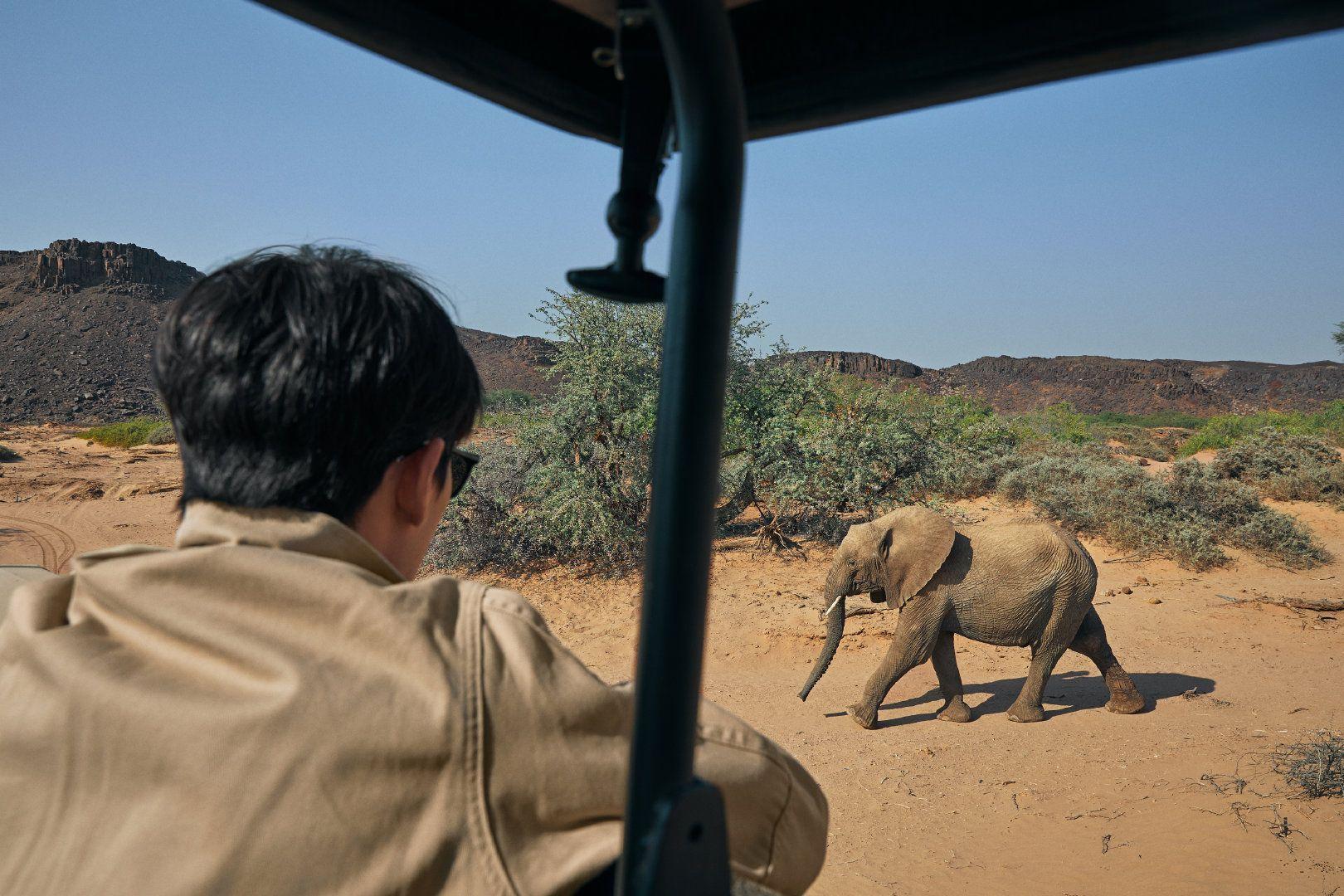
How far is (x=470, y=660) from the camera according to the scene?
2.72ft

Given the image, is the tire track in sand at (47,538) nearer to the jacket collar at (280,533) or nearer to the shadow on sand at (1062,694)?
the shadow on sand at (1062,694)

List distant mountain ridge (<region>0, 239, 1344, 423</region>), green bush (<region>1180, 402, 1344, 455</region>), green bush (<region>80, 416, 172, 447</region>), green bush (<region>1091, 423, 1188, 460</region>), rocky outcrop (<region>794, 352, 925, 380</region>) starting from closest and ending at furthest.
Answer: green bush (<region>1180, 402, 1344, 455</region>)
green bush (<region>1091, 423, 1188, 460</region>)
green bush (<region>80, 416, 172, 447</region>)
distant mountain ridge (<region>0, 239, 1344, 423</region>)
rocky outcrop (<region>794, 352, 925, 380</region>)

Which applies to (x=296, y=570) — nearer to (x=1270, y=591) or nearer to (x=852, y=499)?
(x=852, y=499)

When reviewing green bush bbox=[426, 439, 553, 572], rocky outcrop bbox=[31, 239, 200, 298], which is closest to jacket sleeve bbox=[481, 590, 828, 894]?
green bush bbox=[426, 439, 553, 572]

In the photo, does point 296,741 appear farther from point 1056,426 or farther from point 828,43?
point 1056,426

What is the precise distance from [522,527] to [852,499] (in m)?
4.02

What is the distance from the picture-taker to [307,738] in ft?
2.57

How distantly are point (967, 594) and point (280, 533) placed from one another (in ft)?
18.0

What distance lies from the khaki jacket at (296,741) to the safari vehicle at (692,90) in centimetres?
14

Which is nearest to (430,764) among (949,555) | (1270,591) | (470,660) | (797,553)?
(470,660)

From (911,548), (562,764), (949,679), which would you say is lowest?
(949,679)

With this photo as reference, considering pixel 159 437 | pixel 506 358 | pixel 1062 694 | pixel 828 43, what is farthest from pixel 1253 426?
pixel 506 358

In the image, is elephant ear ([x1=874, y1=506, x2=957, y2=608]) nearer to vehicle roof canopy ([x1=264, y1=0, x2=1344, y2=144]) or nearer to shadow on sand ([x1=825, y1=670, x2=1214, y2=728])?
shadow on sand ([x1=825, y1=670, x2=1214, y2=728])

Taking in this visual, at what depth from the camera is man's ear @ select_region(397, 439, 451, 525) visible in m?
1.15
